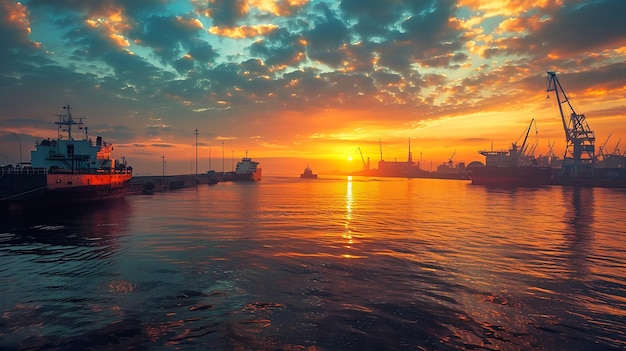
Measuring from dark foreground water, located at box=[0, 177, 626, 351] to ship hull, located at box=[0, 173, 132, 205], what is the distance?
51.6 feet

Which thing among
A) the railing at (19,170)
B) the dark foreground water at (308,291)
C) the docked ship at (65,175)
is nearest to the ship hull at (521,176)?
the dark foreground water at (308,291)

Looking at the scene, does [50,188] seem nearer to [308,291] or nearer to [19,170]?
[19,170]

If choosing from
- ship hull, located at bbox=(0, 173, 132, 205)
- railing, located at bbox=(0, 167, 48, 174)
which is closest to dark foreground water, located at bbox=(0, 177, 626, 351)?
ship hull, located at bbox=(0, 173, 132, 205)

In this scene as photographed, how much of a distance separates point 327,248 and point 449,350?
14.4m

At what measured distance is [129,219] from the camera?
122 feet

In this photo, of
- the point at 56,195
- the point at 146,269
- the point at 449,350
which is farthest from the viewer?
the point at 56,195

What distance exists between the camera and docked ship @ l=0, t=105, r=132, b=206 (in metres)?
41.1

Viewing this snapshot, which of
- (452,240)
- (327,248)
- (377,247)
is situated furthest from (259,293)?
(452,240)

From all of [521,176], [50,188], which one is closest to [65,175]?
[50,188]

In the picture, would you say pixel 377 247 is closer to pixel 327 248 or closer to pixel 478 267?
pixel 327 248

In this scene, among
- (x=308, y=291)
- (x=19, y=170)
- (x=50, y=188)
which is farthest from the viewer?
(x=50, y=188)

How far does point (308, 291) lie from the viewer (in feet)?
47.1

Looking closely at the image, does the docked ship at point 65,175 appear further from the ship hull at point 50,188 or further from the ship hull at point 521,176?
the ship hull at point 521,176

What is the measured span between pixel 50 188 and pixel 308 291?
4360 cm
